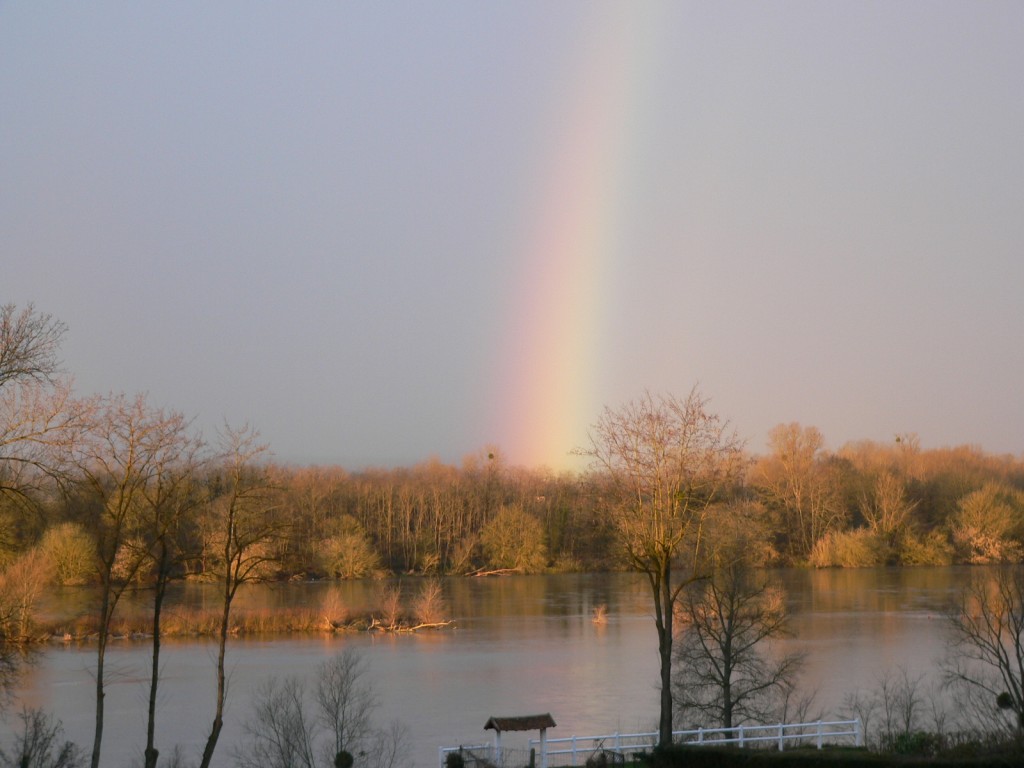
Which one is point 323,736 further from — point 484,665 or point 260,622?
point 260,622

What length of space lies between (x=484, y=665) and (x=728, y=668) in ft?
42.4

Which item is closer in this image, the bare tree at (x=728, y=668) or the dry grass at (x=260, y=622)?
the bare tree at (x=728, y=668)

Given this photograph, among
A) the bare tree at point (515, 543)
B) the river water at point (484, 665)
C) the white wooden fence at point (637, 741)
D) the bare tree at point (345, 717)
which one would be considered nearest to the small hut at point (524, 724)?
the white wooden fence at point (637, 741)

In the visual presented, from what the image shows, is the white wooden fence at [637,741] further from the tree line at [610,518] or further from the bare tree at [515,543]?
the bare tree at [515,543]

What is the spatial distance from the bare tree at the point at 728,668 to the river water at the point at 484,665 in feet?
4.55

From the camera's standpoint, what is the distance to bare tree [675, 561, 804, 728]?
2800cm

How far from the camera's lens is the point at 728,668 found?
28078 mm

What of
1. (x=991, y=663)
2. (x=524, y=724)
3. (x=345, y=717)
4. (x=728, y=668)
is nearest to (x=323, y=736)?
(x=345, y=717)

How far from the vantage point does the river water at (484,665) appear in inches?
1145

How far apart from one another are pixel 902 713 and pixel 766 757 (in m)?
12.6

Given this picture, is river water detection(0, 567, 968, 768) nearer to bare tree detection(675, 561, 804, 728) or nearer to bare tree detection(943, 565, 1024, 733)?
bare tree detection(675, 561, 804, 728)

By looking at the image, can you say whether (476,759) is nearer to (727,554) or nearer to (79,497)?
(79,497)

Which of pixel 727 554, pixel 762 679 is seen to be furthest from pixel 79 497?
pixel 727 554

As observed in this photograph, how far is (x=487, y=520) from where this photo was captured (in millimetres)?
91250
